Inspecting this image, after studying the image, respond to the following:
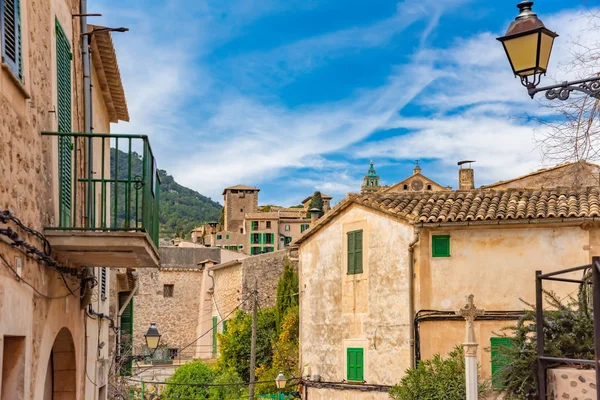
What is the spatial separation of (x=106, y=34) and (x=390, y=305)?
47.1ft

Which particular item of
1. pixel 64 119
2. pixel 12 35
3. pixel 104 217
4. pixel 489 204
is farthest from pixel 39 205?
pixel 489 204

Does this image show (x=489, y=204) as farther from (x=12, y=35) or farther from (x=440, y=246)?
(x=12, y=35)

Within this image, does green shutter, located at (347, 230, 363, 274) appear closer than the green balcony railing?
No

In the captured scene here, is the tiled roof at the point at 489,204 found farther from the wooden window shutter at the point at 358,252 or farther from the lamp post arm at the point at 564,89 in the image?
the lamp post arm at the point at 564,89

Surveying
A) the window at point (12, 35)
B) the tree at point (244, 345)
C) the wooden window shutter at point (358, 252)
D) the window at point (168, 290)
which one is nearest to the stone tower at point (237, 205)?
the window at point (168, 290)

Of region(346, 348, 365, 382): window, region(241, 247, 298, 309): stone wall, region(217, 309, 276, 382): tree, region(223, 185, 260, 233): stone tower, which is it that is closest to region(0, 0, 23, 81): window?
region(346, 348, 365, 382): window

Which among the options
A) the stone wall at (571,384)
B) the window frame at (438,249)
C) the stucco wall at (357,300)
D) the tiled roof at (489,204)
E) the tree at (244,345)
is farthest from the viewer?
the tree at (244,345)

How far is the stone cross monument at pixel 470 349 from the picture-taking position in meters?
15.6

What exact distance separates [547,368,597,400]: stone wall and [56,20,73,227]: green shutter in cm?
511

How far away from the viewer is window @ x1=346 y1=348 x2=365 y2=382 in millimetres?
24844

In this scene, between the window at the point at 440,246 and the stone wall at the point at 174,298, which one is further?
the stone wall at the point at 174,298

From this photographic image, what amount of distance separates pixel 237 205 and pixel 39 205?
113 m

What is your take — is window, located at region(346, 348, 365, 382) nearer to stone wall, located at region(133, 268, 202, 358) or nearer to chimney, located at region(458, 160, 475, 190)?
chimney, located at region(458, 160, 475, 190)

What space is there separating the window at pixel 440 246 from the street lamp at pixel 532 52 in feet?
53.4
